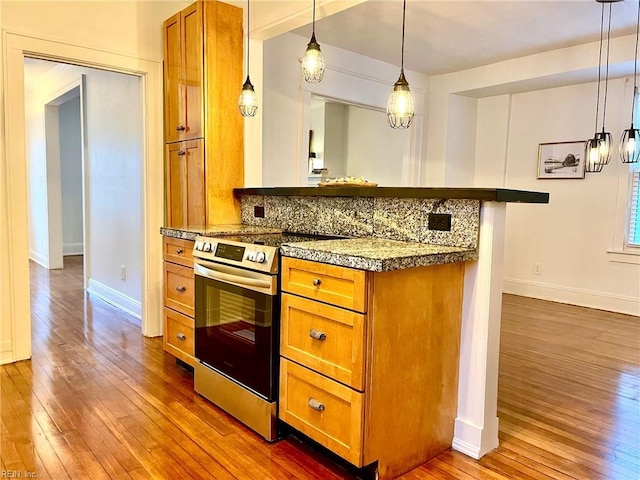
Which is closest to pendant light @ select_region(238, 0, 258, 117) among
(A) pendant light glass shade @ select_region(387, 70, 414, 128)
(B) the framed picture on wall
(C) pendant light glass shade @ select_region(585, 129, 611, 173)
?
(A) pendant light glass shade @ select_region(387, 70, 414, 128)

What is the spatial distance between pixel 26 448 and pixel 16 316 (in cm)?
133

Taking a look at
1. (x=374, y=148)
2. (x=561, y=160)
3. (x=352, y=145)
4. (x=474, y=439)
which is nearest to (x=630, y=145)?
(x=561, y=160)

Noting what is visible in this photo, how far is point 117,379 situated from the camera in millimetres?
2760

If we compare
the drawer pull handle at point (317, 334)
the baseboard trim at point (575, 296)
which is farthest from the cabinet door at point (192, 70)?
the baseboard trim at point (575, 296)

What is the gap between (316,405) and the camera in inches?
74.4

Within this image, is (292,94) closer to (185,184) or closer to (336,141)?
(185,184)

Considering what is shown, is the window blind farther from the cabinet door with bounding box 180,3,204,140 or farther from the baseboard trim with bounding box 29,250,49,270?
the baseboard trim with bounding box 29,250,49,270

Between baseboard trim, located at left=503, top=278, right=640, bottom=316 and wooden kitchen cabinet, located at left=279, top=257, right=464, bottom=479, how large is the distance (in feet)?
12.0

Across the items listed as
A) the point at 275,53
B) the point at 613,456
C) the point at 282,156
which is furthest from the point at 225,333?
the point at 275,53

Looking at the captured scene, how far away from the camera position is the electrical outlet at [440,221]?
6.67 feet

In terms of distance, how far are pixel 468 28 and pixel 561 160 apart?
6.51 feet

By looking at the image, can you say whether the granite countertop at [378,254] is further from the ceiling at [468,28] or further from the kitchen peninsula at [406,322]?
the ceiling at [468,28]

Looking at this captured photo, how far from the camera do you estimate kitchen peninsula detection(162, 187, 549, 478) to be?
67.8 inches

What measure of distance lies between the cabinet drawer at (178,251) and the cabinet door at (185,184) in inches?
14.5
